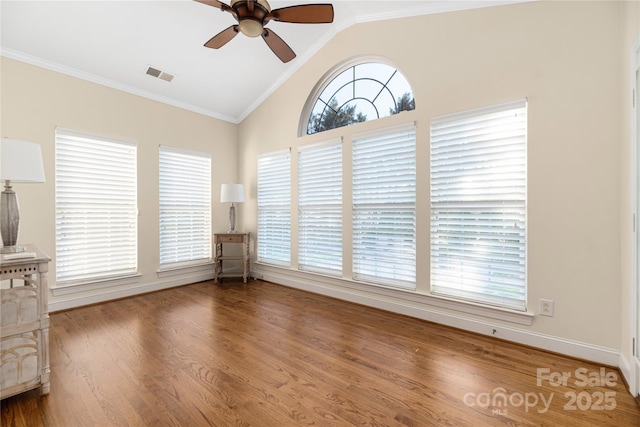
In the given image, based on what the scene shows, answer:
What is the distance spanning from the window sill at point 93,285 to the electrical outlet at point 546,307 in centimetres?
462

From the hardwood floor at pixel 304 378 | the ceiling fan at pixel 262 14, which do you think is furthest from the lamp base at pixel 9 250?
the ceiling fan at pixel 262 14

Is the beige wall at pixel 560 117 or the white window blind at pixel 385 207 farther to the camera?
the white window blind at pixel 385 207

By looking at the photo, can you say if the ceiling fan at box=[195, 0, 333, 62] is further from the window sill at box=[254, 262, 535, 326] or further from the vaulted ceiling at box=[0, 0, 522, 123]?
the window sill at box=[254, 262, 535, 326]

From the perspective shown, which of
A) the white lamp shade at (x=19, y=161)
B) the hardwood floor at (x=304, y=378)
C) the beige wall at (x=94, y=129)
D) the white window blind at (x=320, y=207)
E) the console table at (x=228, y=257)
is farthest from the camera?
the console table at (x=228, y=257)

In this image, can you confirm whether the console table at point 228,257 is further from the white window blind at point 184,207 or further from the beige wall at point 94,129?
the beige wall at point 94,129

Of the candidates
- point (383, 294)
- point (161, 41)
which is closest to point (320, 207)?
Answer: point (383, 294)

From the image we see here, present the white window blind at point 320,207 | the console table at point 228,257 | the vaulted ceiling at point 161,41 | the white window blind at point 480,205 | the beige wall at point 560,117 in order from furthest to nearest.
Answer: the console table at point 228,257
the white window blind at point 320,207
the vaulted ceiling at point 161,41
the white window blind at point 480,205
the beige wall at point 560,117

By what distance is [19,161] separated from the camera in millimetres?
1822

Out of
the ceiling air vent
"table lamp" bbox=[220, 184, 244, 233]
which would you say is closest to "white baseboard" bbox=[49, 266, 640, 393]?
"table lamp" bbox=[220, 184, 244, 233]

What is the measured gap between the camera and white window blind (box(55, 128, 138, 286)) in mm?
3273

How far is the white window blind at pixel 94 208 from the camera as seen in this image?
3273 mm

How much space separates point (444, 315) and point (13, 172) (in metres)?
3.61

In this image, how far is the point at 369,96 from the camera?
11.3ft

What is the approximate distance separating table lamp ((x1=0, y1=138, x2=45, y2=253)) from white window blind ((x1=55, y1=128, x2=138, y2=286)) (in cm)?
152
